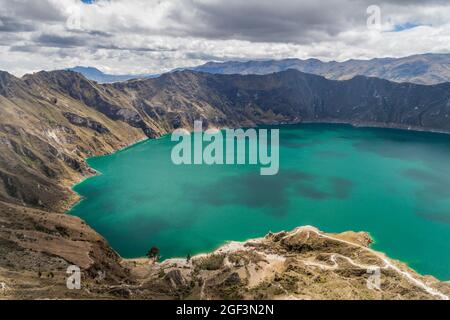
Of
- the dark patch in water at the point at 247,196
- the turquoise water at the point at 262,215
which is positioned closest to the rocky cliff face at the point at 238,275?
the turquoise water at the point at 262,215

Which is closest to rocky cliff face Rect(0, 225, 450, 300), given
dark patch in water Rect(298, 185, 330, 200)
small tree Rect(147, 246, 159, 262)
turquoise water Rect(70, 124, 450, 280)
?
small tree Rect(147, 246, 159, 262)

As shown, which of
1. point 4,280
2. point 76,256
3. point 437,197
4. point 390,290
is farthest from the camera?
point 437,197

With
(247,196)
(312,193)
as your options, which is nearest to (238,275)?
(247,196)

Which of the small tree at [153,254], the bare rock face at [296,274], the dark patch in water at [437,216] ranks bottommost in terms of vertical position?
the small tree at [153,254]

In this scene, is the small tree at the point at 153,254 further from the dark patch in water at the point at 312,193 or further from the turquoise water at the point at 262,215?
the dark patch in water at the point at 312,193

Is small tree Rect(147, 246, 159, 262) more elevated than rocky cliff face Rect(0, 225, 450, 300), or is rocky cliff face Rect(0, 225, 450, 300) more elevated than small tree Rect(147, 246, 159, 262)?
rocky cliff face Rect(0, 225, 450, 300)

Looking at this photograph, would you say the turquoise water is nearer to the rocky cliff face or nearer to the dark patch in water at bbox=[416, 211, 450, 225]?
the dark patch in water at bbox=[416, 211, 450, 225]

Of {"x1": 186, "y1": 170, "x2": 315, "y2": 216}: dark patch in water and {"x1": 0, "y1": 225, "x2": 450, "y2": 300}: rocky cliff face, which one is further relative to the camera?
{"x1": 186, "y1": 170, "x2": 315, "y2": 216}: dark patch in water
